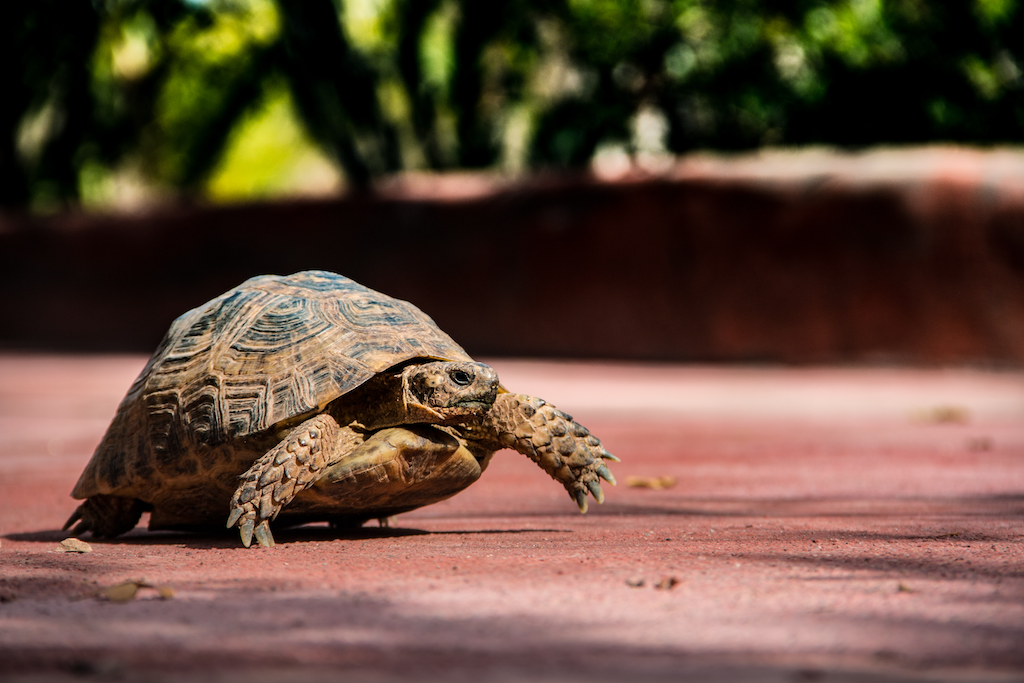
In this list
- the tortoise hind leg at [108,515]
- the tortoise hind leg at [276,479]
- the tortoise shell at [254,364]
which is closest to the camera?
the tortoise hind leg at [276,479]

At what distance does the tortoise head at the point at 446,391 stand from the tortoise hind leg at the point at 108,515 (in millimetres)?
1334

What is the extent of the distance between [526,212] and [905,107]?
22.0 ft

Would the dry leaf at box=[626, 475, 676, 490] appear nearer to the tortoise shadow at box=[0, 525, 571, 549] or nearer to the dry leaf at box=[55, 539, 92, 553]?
the tortoise shadow at box=[0, 525, 571, 549]

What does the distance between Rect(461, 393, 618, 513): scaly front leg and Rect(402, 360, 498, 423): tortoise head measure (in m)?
0.12

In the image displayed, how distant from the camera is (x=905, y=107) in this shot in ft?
56.5

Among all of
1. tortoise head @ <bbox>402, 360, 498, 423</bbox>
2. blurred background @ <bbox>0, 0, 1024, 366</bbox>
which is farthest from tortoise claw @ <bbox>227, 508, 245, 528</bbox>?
blurred background @ <bbox>0, 0, 1024, 366</bbox>

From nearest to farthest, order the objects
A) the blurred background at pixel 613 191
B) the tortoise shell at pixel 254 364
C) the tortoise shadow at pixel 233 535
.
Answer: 1. the tortoise shell at pixel 254 364
2. the tortoise shadow at pixel 233 535
3. the blurred background at pixel 613 191

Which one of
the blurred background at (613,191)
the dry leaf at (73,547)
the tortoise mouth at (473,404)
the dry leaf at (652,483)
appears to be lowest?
the dry leaf at (73,547)

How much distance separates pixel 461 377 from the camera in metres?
4.00

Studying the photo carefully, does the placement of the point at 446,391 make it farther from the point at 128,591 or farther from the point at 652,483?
the point at 652,483

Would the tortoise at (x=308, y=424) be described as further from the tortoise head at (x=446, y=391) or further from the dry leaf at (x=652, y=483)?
the dry leaf at (x=652, y=483)

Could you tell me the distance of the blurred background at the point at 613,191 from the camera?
44.5 feet

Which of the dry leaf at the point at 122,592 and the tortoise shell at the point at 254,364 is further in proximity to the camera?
the tortoise shell at the point at 254,364

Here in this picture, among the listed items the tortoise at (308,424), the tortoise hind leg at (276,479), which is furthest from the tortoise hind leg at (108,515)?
the tortoise hind leg at (276,479)
